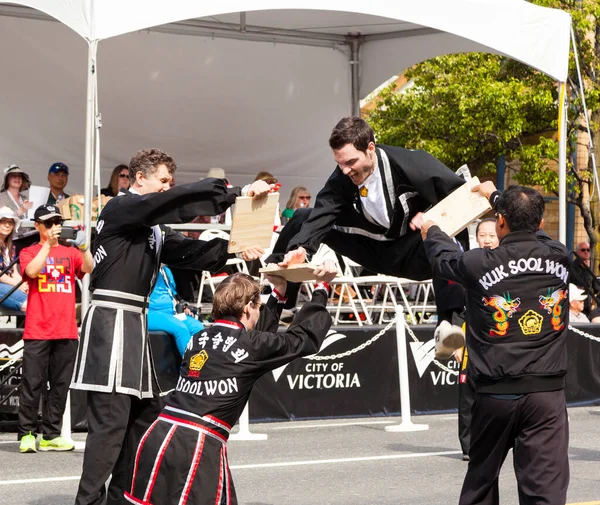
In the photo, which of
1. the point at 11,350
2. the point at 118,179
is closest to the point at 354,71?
the point at 118,179

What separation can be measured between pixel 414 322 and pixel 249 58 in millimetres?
4335

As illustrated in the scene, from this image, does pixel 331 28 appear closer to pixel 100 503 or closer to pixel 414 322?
pixel 414 322

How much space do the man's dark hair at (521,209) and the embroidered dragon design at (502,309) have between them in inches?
13.9

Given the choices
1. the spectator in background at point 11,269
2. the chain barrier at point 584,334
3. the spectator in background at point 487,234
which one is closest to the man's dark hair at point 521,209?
the spectator in background at point 487,234

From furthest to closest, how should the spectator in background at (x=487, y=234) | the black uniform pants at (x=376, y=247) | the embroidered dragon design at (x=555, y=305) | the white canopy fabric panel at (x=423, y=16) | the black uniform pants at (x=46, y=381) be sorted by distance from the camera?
the black uniform pants at (x=46, y=381)
the white canopy fabric panel at (x=423, y=16)
the spectator in background at (x=487, y=234)
the black uniform pants at (x=376, y=247)
the embroidered dragon design at (x=555, y=305)

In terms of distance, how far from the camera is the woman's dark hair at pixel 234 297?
4910mm

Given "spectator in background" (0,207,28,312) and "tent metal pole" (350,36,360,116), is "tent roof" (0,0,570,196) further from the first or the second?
"spectator in background" (0,207,28,312)

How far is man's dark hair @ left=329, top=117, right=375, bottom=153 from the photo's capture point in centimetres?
550

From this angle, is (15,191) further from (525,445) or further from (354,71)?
(525,445)

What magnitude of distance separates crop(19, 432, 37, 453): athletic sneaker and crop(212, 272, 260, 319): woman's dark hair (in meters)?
4.38

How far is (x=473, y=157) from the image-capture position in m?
25.4

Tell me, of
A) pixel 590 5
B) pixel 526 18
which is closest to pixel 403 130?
pixel 590 5

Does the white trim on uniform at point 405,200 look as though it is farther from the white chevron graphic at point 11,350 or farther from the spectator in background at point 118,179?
the spectator in background at point 118,179

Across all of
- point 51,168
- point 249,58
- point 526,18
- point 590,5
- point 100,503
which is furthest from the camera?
point 590,5
